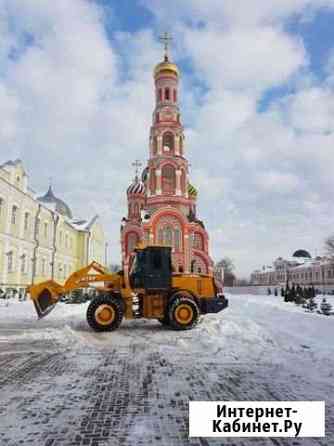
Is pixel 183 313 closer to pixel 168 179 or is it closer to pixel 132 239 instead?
pixel 168 179

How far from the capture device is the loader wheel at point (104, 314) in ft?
31.1

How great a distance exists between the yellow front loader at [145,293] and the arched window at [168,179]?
84.2 ft

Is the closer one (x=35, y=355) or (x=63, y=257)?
(x=35, y=355)

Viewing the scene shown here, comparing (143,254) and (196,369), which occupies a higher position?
(143,254)

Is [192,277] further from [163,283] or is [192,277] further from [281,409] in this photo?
[281,409]

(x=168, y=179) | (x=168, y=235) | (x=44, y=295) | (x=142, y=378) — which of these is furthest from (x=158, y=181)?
(x=142, y=378)

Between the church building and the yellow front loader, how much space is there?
21706 mm

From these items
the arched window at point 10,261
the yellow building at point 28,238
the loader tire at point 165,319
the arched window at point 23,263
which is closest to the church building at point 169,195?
the yellow building at point 28,238

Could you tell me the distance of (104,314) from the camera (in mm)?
9547

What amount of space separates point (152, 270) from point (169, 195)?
25.4 metres

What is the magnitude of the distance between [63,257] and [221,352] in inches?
1180

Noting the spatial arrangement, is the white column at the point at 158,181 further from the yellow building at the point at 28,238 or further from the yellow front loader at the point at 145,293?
the yellow front loader at the point at 145,293

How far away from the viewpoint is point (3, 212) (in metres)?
22.5

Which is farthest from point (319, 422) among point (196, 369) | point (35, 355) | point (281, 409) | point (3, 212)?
point (3, 212)
